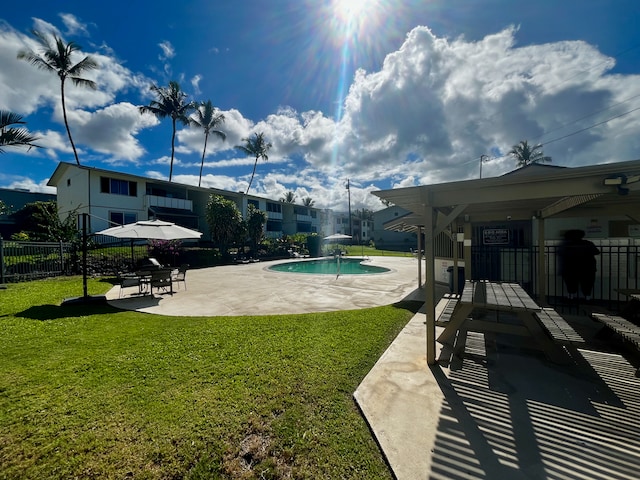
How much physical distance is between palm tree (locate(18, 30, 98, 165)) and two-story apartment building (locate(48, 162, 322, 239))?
709cm

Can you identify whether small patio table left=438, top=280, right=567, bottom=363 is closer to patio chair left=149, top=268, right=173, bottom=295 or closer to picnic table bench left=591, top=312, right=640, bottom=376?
picnic table bench left=591, top=312, right=640, bottom=376

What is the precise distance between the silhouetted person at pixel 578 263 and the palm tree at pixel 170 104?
112ft

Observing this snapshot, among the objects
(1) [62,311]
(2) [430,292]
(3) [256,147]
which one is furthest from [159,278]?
(3) [256,147]

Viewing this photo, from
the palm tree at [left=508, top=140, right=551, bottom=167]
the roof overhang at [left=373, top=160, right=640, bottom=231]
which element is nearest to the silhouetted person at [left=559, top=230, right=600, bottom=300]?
the roof overhang at [left=373, top=160, right=640, bottom=231]

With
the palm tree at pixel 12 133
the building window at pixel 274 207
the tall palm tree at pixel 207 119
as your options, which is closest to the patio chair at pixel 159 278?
the palm tree at pixel 12 133

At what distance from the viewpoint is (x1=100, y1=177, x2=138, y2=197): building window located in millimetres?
20406

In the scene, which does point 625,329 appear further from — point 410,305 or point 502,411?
point 410,305

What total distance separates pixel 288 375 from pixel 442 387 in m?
1.95

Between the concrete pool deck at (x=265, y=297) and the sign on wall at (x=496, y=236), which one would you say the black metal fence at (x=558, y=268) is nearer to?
the sign on wall at (x=496, y=236)

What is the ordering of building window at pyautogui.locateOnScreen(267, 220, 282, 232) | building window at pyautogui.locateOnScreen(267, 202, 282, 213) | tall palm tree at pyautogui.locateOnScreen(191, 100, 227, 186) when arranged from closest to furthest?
1. tall palm tree at pyautogui.locateOnScreen(191, 100, 227, 186)
2. building window at pyautogui.locateOnScreen(267, 202, 282, 213)
3. building window at pyautogui.locateOnScreen(267, 220, 282, 232)

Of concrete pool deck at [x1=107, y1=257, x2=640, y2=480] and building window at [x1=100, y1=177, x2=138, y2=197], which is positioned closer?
concrete pool deck at [x1=107, y1=257, x2=640, y2=480]

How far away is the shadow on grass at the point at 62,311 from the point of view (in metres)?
5.78

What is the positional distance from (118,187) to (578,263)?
28539 mm

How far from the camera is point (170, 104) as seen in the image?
91.6 feet
